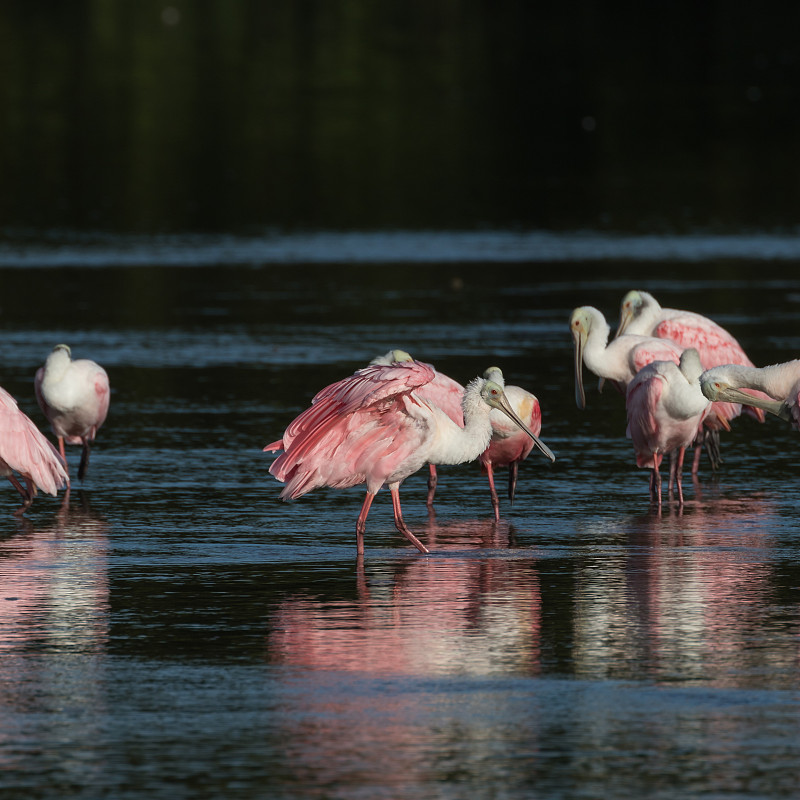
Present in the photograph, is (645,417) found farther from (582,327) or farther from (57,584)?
(57,584)

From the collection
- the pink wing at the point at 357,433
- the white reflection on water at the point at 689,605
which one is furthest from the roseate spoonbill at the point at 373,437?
the white reflection on water at the point at 689,605

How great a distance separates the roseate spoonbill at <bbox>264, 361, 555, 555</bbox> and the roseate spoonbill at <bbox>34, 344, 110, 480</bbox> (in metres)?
2.76

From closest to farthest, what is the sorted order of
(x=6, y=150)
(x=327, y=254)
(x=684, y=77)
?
(x=327, y=254) < (x=6, y=150) < (x=684, y=77)

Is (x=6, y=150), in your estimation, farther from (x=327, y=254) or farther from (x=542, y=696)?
(x=542, y=696)

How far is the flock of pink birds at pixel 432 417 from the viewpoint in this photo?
10914mm

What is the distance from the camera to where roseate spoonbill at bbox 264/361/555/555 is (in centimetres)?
1084

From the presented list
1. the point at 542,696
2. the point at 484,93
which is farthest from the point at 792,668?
the point at 484,93

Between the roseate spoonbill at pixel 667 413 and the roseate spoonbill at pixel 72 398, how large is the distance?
11.9ft

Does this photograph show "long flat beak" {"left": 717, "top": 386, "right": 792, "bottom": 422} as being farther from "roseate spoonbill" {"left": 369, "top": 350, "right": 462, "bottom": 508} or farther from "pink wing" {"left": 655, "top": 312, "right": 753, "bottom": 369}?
"pink wing" {"left": 655, "top": 312, "right": 753, "bottom": 369}

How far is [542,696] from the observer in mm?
7656

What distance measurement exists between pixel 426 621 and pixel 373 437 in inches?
84.9

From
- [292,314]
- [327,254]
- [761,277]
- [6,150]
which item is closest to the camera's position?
[292,314]

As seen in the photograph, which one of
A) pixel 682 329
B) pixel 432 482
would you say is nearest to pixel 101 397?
pixel 432 482

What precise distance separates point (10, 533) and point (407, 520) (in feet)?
7.42
